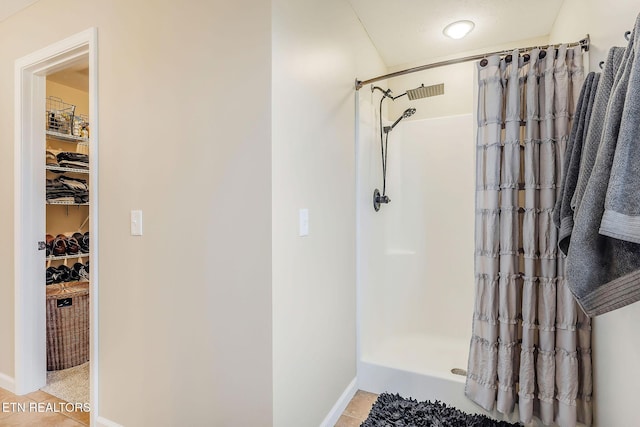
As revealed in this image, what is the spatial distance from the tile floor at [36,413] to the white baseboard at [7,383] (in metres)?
0.04

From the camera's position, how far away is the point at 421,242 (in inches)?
107

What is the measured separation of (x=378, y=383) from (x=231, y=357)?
1.14 meters

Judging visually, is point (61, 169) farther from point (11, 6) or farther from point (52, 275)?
point (11, 6)

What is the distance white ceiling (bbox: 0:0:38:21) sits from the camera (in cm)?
→ 198

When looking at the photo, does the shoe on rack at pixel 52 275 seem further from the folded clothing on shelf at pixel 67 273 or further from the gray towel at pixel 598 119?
the gray towel at pixel 598 119

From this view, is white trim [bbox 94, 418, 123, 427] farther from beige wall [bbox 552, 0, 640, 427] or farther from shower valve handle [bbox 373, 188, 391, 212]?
beige wall [bbox 552, 0, 640, 427]

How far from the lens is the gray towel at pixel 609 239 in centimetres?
79

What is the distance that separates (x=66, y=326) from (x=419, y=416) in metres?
2.59

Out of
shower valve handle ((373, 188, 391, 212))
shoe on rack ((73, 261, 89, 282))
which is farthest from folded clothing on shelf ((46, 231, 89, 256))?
shower valve handle ((373, 188, 391, 212))

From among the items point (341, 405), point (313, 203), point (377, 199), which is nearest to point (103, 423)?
point (341, 405)

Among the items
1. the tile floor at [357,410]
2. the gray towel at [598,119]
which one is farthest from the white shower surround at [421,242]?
the gray towel at [598,119]

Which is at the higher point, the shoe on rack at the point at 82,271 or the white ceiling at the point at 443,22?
the white ceiling at the point at 443,22

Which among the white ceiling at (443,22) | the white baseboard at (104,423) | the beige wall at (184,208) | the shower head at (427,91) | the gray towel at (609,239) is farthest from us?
the shower head at (427,91)

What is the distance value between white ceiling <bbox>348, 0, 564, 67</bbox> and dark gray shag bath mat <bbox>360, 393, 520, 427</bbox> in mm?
2355
